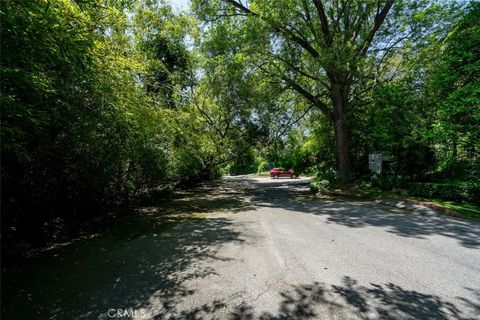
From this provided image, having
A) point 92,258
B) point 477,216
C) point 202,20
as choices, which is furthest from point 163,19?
point 477,216

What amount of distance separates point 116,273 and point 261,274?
84.9 inches

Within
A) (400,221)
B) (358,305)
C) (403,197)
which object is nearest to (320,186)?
(403,197)

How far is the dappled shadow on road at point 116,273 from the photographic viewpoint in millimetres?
2721

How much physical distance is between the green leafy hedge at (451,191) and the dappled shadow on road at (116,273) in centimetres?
729

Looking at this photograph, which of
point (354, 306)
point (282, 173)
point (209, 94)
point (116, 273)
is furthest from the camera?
point (282, 173)

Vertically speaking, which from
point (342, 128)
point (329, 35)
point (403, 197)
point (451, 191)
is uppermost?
point (329, 35)

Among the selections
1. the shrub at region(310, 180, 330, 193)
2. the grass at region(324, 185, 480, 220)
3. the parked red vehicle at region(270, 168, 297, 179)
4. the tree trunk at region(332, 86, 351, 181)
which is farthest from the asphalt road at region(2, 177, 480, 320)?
the parked red vehicle at region(270, 168, 297, 179)

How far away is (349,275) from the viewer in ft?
10.8

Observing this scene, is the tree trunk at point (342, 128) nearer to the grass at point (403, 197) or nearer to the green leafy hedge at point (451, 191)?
the grass at point (403, 197)

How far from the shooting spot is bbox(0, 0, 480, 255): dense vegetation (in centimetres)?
331

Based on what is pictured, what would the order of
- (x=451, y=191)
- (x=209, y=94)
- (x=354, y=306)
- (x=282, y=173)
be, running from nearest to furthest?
(x=354, y=306)
(x=451, y=191)
(x=209, y=94)
(x=282, y=173)

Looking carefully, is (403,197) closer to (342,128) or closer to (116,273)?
(342,128)

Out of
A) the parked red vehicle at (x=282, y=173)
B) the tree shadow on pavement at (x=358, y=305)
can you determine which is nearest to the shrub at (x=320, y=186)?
the tree shadow on pavement at (x=358, y=305)

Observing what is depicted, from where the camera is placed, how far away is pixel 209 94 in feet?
52.9
